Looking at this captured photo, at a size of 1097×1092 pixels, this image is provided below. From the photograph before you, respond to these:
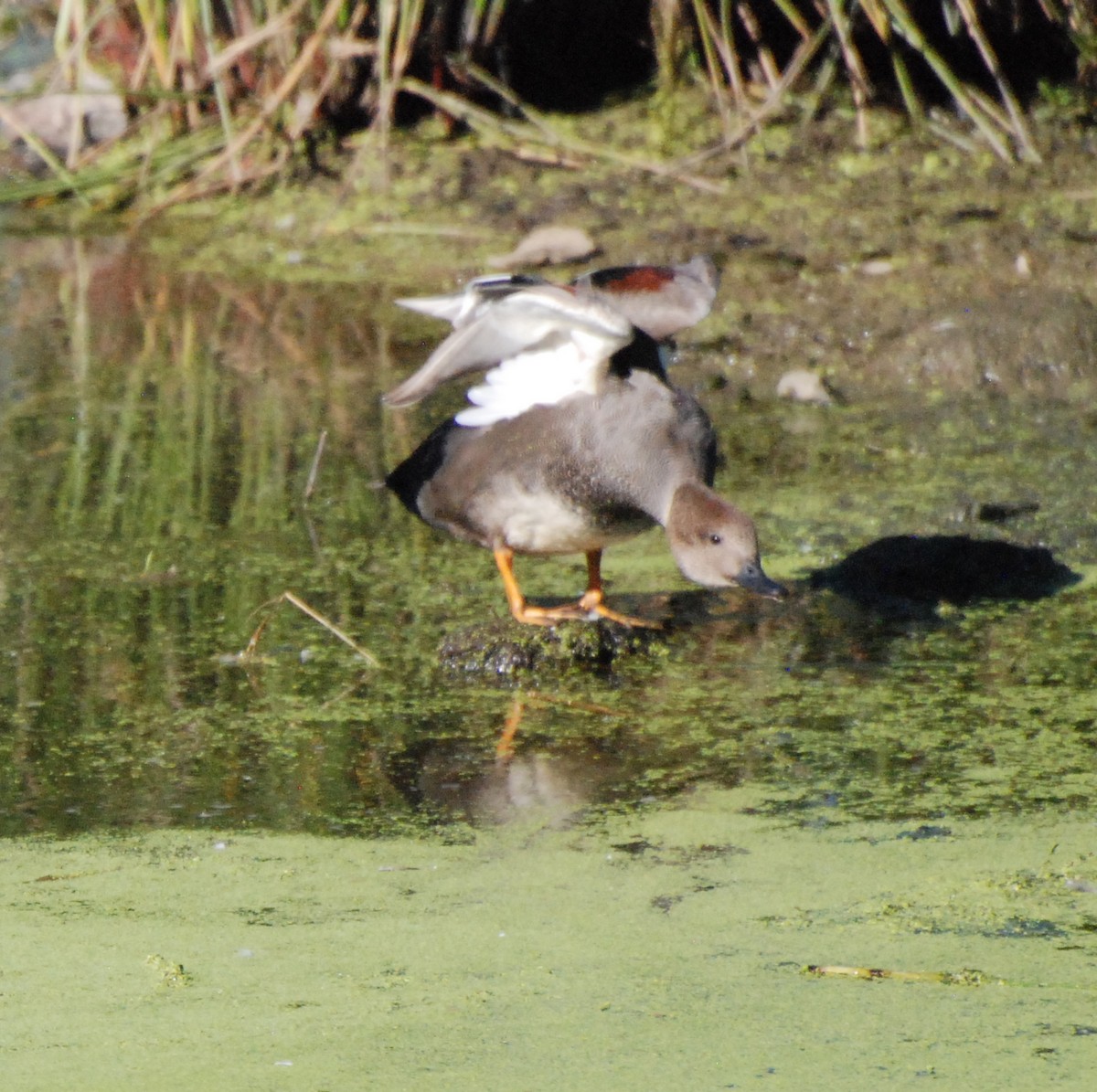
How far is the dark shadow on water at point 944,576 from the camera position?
450 centimetres

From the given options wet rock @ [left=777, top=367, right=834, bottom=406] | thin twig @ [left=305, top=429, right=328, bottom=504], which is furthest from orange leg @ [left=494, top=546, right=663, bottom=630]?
wet rock @ [left=777, top=367, right=834, bottom=406]

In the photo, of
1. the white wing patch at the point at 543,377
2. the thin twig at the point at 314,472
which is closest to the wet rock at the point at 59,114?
the thin twig at the point at 314,472

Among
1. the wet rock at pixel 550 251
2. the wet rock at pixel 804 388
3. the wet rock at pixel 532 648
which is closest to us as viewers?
the wet rock at pixel 532 648

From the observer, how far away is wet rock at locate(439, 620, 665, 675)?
4.05 m

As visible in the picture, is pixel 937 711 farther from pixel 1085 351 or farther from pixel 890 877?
pixel 1085 351

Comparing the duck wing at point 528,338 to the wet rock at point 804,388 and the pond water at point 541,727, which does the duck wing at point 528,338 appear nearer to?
the pond water at point 541,727

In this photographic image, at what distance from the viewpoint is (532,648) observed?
Answer: 4.06 meters

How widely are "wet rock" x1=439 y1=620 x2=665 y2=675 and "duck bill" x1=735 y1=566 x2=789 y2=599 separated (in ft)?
0.96

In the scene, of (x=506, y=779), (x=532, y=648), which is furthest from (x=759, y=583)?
(x=506, y=779)

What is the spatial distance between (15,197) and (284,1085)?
6930mm

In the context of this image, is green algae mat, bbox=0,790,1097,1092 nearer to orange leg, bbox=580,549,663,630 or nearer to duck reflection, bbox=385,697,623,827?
duck reflection, bbox=385,697,623,827

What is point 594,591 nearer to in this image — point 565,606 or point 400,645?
point 565,606

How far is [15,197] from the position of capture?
8.61 meters

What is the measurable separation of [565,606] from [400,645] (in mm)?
514
